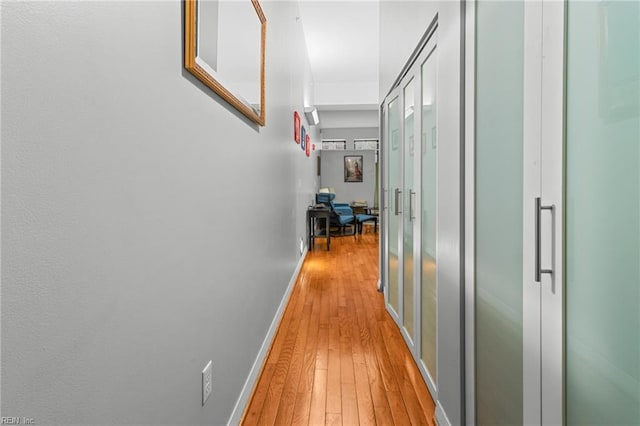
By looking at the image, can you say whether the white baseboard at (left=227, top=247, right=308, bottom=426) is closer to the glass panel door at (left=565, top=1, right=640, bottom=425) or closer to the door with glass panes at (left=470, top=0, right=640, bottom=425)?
the door with glass panes at (left=470, top=0, right=640, bottom=425)

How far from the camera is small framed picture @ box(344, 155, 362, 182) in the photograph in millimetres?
9328

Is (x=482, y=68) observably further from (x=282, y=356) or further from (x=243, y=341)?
(x=282, y=356)

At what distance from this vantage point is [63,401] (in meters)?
0.54

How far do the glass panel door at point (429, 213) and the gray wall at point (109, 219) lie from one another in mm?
1111

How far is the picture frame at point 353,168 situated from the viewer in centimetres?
933

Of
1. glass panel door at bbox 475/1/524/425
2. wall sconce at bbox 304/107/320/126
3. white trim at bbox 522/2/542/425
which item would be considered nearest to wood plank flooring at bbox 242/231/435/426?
glass panel door at bbox 475/1/524/425

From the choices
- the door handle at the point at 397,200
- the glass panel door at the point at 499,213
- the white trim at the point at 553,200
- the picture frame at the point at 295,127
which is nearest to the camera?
the white trim at the point at 553,200

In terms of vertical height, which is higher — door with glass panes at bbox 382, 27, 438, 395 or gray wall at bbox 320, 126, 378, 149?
A: gray wall at bbox 320, 126, 378, 149

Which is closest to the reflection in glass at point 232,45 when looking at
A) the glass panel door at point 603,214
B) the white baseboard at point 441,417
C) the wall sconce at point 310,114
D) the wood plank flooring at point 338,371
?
the glass panel door at point 603,214

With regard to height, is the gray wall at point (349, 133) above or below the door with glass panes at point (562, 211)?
above

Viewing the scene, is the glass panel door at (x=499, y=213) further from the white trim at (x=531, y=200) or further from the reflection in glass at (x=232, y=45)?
the reflection in glass at (x=232, y=45)

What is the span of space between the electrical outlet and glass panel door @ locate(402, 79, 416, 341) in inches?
56.6

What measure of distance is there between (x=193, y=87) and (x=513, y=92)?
0.98m

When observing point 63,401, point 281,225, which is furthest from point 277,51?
point 63,401
